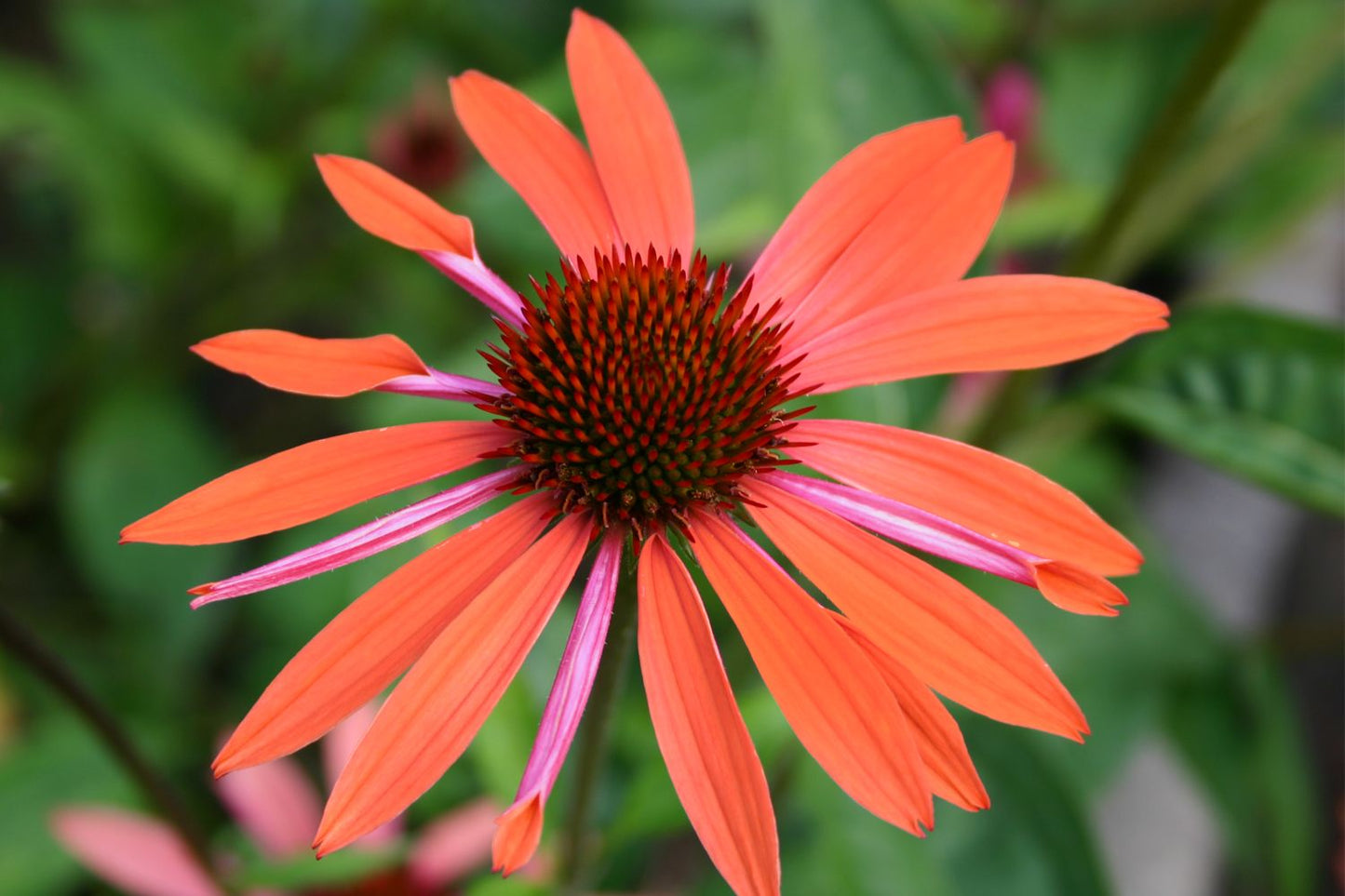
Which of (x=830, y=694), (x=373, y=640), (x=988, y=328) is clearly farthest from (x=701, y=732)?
(x=988, y=328)

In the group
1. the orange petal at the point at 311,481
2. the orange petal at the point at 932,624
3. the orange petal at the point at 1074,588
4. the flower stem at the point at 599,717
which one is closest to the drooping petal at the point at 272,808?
the flower stem at the point at 599,717

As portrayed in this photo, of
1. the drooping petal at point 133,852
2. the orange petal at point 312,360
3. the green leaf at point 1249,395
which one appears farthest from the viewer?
the drooping petal at point 133,852

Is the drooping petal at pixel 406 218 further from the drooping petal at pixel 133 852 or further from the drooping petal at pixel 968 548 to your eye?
the drooping petal at pixel 133 852

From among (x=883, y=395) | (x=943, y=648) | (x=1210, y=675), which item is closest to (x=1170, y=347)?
(x=883, y=395)

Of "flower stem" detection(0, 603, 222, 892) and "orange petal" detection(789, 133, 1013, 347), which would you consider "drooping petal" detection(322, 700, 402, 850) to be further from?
"orange petal" detection(789, 133, 1013, 347)

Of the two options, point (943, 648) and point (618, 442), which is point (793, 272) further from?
point (943, 648)

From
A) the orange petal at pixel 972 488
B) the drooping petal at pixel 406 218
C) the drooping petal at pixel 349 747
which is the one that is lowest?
the drooping petal at pixel 349 747

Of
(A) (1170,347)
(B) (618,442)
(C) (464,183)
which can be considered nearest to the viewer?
(B) (618,442)

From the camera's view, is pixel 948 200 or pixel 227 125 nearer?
pixel 948 200

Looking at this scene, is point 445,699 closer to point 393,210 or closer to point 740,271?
point 393,210

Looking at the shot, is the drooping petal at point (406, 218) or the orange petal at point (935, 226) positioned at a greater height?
the orange petal at point (935, 226)
